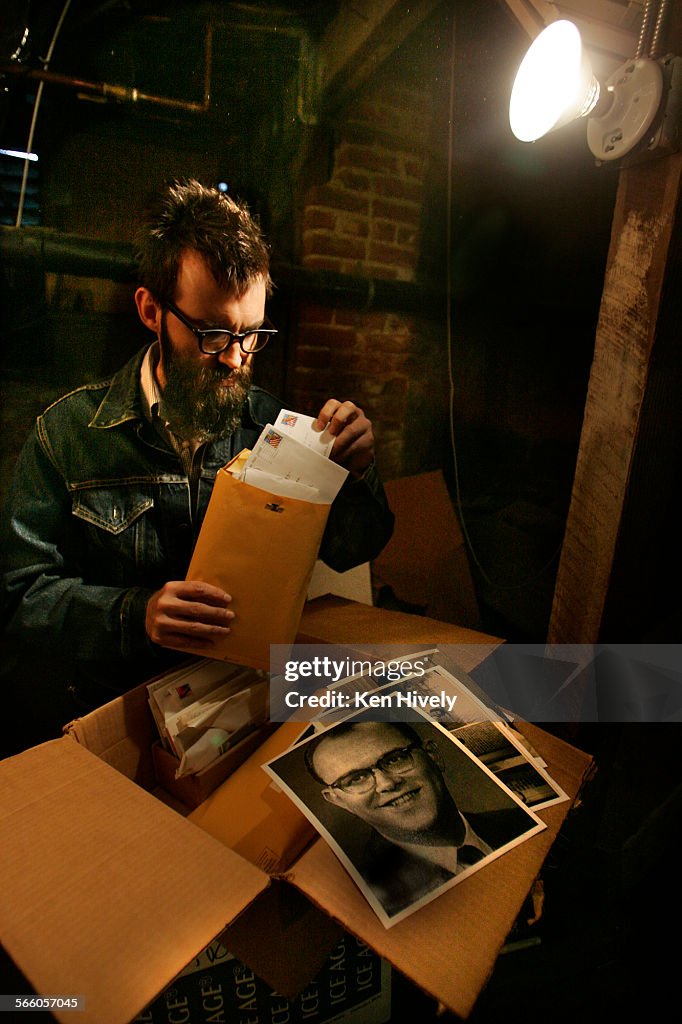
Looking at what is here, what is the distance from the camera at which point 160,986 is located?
2.08 feet

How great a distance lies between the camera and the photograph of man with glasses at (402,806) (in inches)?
32.0

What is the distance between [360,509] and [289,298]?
1104mm

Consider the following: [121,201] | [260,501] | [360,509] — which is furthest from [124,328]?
[260,501]

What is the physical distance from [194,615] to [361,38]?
6.47 ft

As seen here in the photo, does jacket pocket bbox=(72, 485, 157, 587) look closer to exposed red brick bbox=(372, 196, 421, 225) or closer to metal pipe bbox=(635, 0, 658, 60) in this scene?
metal pipe bbox=(635, 0, 658, 60)

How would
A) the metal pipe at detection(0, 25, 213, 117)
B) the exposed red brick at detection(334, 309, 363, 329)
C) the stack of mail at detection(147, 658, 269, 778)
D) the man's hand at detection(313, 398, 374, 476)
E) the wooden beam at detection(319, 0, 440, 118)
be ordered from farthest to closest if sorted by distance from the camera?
the exposed red brick at detection(334, 309, 363, 329), the wooden beam at detection(319, 0, 440, 118), the metal pipe at detection(0, 25, 213, 117), the man's hand at detection(313, 398, 374, 476), the stack of mail at detection(147, 658, 269, 778)

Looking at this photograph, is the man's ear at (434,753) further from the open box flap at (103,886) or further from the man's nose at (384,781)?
the open box flap at (103,886)

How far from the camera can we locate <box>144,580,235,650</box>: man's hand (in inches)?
41.6

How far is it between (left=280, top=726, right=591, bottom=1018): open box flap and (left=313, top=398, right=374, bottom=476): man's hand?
2.56 feet

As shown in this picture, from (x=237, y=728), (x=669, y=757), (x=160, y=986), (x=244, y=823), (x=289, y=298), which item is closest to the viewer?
(x=160, y=986)

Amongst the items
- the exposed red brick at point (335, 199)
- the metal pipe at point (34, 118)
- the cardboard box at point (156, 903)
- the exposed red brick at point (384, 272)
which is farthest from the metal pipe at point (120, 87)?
the cardboard box at point (156, 903)

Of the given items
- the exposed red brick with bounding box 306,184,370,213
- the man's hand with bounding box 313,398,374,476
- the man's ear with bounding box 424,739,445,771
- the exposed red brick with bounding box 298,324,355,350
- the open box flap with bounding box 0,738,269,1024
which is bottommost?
the open box flap with bounding box 0,738,269,1024

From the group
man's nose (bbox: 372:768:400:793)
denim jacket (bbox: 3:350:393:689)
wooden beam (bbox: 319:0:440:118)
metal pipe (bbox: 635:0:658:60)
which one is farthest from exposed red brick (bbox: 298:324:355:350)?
man's nose (bbox: 372:768:400:793)

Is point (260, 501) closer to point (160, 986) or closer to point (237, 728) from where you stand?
point (237, 728)
